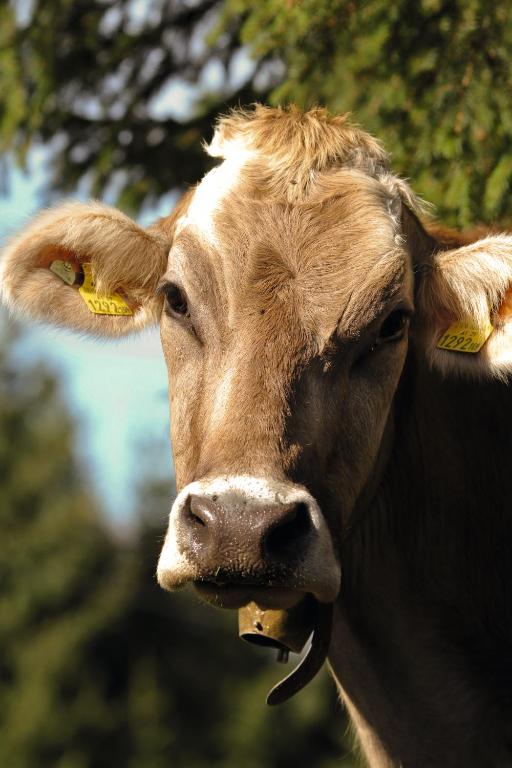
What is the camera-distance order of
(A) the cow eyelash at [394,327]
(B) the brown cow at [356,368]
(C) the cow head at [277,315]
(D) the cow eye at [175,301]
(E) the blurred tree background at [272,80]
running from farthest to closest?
(E) the blurred tree background at [272,80] < (D) the cow eye at [175,301] < (A) the cow eyelash at [394,327] < (B) the brown cow at [356,368] < (C) the cow head at [277,315]

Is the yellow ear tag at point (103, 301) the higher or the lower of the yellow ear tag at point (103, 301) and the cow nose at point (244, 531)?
the higher

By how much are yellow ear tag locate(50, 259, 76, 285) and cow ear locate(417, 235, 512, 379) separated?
1.30 m

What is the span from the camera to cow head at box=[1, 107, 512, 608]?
11.0 feet

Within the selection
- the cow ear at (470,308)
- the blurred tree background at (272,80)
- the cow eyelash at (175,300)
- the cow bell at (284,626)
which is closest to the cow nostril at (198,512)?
the cow bell at (284,626)

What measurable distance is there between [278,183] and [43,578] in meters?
19.4

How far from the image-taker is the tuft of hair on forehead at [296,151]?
162 inches

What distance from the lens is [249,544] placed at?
10.6 feet

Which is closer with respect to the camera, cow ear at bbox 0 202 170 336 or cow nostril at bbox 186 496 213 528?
cow nostril at bbox 186 496 213 528

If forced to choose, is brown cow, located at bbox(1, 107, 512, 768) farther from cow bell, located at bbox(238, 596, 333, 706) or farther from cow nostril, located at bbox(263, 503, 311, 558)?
cow bell, located at bbox(238, 596, 333, 706)

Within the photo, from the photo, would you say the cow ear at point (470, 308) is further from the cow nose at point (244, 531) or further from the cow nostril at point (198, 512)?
the cow nostril at point (198, 512)

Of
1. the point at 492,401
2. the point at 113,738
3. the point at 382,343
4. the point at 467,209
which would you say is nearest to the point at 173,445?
the point at 382,343

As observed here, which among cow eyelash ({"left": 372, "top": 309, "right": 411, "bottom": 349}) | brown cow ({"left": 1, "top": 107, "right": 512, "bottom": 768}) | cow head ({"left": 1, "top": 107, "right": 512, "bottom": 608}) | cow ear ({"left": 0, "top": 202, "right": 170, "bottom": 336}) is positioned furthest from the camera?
cow ear ({"left": 0, "top": 202, "right": 170, "bottom": 336})

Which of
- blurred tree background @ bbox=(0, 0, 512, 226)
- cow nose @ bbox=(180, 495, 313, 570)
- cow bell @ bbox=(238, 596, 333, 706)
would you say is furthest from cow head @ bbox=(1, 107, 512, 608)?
blurred tree background @ bbox=(0, 0, 512, 226)

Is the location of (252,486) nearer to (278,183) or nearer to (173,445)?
(173,445)
